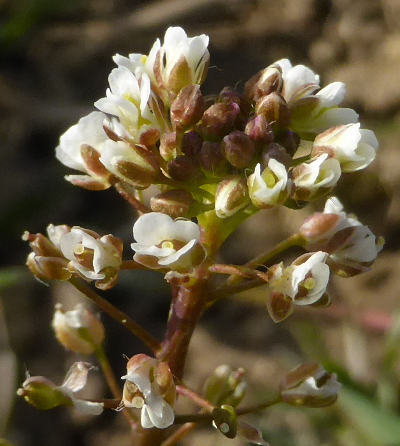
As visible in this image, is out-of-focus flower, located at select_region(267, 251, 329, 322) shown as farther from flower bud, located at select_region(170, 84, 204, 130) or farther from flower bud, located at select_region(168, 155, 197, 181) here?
flower bud, located at select_region(170, 84, 204, 130)

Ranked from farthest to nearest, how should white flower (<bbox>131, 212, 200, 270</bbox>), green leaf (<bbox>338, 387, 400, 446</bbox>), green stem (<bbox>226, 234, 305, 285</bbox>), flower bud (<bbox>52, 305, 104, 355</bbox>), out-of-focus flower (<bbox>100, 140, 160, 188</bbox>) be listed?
green leaf (<bbox>338, 387, 400, 446</bbox>), flower bud (<bbox>52, 305, 104, 355</bbox>), green stem (<bbox>226, 234, 305, 285</bbox>), out-of-focus flower (<bbox>100, 140, 160, 188</bbox>), white flower (<bbox>131, 212, 200, 270</bbox>)

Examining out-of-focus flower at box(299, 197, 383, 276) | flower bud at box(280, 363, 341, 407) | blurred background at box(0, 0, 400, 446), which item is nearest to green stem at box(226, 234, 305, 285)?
out-of-focus flower at box(299, 197, 383, 276)

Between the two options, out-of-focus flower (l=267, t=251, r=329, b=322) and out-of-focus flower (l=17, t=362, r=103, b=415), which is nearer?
out-of-focus flower (l=267, t=251, r=329, b=322)

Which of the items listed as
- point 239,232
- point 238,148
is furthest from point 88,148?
point 239,232

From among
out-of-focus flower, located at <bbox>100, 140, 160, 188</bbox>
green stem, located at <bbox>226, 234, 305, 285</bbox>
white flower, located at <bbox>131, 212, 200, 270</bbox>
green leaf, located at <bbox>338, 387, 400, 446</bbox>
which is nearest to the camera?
white flower, located at <bbox>131, 212, 200, 270</bbox>

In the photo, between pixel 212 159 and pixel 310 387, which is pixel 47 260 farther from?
pixel 310 387

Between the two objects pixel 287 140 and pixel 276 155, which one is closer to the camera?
pixel 276 155

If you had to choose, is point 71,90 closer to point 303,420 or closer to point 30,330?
point 30,330
